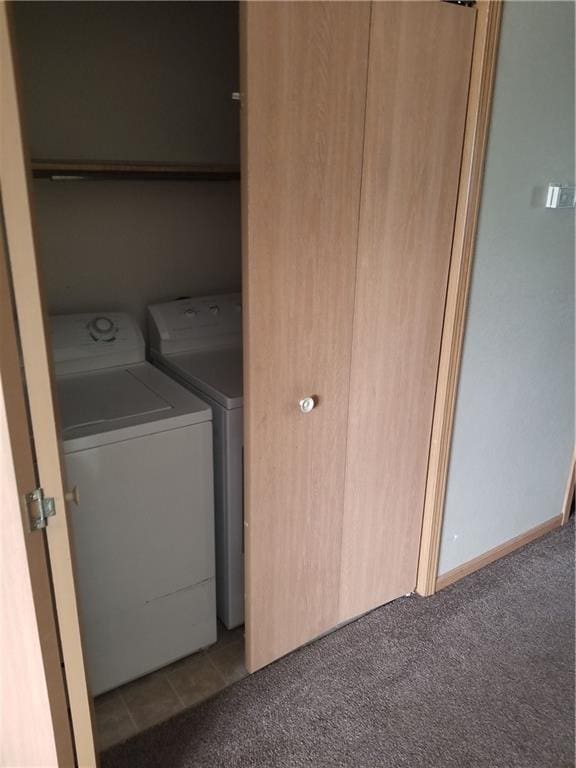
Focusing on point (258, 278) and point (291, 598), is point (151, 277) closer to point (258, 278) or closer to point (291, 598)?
point (258, 278)

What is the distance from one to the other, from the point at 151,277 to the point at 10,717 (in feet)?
4.96

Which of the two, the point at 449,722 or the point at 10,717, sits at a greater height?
the point at 10,717

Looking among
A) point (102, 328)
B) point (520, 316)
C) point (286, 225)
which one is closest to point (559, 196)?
point (520, 316)

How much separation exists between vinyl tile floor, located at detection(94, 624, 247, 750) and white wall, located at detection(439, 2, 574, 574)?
91cm

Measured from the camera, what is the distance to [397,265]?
5.65 feet

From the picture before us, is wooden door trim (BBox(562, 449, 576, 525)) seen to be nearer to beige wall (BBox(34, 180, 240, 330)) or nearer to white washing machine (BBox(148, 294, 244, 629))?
white washing machine (BBox(148, 294, 244, 629))

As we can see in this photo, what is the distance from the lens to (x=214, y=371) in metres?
2.03

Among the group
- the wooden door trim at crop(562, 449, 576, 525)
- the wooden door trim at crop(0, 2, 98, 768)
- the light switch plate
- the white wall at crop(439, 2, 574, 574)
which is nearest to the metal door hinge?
the wooden door trim at crop(0, 2, 98, 768)

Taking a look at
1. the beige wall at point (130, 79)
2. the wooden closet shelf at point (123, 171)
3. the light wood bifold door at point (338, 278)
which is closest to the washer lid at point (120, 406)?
the light wood bifold door at point (338, 278)

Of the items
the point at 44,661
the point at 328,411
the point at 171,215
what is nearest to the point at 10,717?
the point at 44,661

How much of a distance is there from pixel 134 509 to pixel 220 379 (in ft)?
1.66

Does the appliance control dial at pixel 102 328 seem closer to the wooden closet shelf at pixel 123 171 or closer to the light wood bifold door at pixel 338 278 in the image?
the wooden closet shelf at pixel 123 171

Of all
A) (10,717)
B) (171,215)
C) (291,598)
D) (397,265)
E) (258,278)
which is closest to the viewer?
(10,717)

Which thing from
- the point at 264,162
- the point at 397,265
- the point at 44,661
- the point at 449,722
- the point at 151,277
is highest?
the point at 264,162
